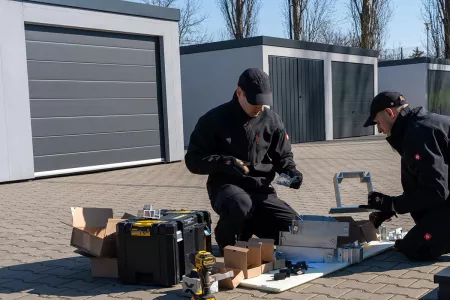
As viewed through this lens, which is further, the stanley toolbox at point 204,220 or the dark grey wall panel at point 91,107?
the dark grey wall panel at point 91,107

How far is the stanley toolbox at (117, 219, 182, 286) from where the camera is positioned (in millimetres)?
4242

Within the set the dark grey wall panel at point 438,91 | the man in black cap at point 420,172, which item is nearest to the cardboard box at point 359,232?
the man in black cap at point 420,172

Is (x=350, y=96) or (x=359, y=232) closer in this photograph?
(x=359, y=232)

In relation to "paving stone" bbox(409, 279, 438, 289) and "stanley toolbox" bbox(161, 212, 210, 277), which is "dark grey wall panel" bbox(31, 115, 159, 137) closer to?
"stanley toolbox" bbox(161, 212, 210, 277)

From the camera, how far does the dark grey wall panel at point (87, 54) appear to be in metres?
12.2


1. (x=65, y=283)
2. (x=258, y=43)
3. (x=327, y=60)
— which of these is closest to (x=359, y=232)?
(x=65, y=283)

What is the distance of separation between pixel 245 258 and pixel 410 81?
27.2 m

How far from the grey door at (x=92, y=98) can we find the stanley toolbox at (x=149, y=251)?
8.40 meters

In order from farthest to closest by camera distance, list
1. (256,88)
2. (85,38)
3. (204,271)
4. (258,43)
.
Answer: (258,43)
(85,38)
(256,88)
(204,271)

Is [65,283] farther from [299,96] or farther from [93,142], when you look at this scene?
[299,96]

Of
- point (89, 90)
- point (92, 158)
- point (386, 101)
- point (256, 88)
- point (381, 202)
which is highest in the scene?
point (89, 90)

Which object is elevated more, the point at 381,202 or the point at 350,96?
the point at 350,96

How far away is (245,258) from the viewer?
432cm

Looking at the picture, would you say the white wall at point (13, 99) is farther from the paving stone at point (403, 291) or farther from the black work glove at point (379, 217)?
the paving stone at point (403, 291)
